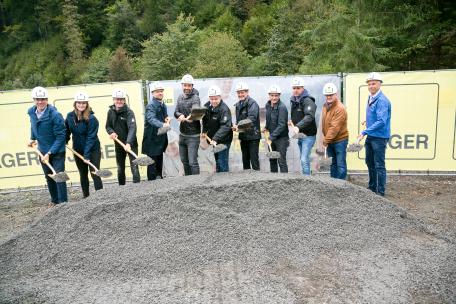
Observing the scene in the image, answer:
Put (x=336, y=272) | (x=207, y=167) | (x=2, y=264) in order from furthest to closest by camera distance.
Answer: (x=207, y=167) → (x=2, y=264) → (x=336, y=272)

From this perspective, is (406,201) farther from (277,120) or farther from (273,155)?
(277,120)

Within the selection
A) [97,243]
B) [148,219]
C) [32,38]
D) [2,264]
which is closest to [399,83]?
[148,219]

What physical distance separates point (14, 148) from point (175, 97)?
333 cm

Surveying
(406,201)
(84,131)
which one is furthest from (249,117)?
(406,201)

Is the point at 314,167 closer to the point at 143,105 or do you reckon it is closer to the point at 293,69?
the point at 143,105

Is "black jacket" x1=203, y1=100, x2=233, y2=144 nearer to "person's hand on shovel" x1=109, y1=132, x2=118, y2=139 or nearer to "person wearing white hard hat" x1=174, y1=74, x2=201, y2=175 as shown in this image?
"person wearing white hard hat" x1=174, y1=74, x2=201, y2=175

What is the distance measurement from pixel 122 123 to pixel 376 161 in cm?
414

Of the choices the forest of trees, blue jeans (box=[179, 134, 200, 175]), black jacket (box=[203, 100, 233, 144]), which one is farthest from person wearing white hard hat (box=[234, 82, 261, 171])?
the forest of trees

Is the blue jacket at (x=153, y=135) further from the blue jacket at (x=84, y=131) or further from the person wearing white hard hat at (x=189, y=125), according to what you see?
the blue jacket at (x=84, y=131)

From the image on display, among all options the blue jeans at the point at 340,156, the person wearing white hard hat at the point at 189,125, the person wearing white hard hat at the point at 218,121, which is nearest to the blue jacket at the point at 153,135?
the person wearing white hard hat at the point at 189,125

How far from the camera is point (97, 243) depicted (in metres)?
5.29

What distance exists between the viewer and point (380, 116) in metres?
7.02

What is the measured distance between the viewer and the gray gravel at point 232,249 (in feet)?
14.7

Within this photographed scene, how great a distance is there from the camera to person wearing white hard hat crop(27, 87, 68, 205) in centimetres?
729
